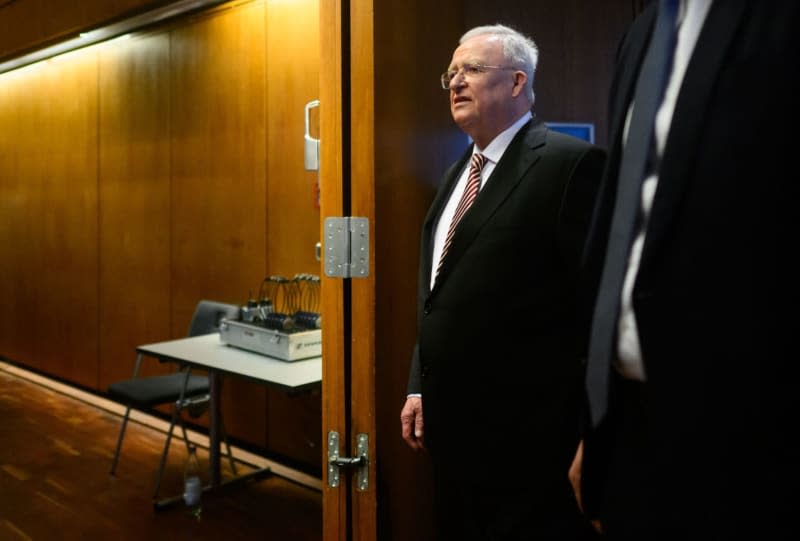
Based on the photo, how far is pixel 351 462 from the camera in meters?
1.57

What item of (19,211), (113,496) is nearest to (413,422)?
(113,496)

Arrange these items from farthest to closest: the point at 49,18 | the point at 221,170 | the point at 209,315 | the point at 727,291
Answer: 1. the point at 49,18
2. the point at 221,170
3. the point at 209,315
4. the point at 727,291

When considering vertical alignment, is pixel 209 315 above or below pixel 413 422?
above

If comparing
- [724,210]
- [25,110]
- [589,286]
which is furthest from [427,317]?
[25,110]

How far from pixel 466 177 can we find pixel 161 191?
11.2 ft

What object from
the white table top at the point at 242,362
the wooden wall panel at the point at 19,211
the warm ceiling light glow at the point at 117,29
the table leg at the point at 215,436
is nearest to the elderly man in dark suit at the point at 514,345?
the white table top at the point at 242,362

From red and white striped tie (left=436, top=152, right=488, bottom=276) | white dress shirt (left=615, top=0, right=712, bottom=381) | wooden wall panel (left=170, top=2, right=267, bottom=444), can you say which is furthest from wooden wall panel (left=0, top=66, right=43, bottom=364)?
white dress shirt (left=615, top=0, right=712, bottom=381)

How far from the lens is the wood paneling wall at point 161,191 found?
12.7 ft

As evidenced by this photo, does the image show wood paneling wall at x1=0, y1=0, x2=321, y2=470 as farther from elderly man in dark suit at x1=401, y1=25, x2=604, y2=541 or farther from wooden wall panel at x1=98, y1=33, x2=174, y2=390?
elderly man in dark suit at x1=401, y1=25, x2=604, y2=541

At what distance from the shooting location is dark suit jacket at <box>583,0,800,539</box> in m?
0.76

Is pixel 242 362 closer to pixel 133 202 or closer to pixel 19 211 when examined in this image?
pixel 133 202

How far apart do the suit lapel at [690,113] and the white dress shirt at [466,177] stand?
0.84 meters

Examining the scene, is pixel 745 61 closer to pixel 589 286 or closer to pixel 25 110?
pixel 589 286

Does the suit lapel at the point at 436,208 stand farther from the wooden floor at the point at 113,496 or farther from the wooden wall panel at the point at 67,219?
the wooden wall panel at the point at 67,219
